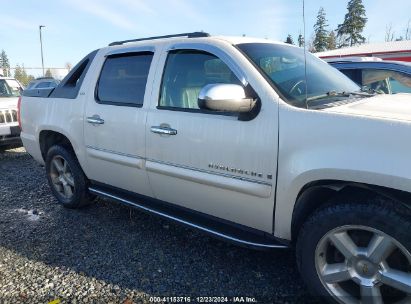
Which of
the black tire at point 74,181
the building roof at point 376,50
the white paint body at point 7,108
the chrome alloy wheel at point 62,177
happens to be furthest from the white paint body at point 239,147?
the building roof at point 376,50

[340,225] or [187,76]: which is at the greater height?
[187,76]

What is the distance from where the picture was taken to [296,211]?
8.18 ft

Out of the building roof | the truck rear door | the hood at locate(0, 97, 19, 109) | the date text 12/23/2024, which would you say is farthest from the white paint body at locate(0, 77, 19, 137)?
the building roof

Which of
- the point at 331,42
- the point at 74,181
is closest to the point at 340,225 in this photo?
the point at 74,181

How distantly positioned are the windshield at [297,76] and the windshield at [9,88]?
729 centimetres

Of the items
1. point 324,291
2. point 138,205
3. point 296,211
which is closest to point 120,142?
point 138,205

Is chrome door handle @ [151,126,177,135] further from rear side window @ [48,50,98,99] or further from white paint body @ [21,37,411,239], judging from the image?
rear side window @ [48,50,98,99]

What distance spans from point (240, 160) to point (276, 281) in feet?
3.32

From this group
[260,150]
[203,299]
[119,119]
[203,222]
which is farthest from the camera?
[119,119]

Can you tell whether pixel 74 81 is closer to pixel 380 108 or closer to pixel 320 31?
pixel 380 108

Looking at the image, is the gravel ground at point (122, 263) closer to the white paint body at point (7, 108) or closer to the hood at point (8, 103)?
the white paint body at point (7, 108)

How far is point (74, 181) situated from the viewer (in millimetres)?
4273

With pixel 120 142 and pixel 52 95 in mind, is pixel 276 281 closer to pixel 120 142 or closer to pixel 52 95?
pixel 120 142

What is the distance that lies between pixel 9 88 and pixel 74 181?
5664 millimetres
